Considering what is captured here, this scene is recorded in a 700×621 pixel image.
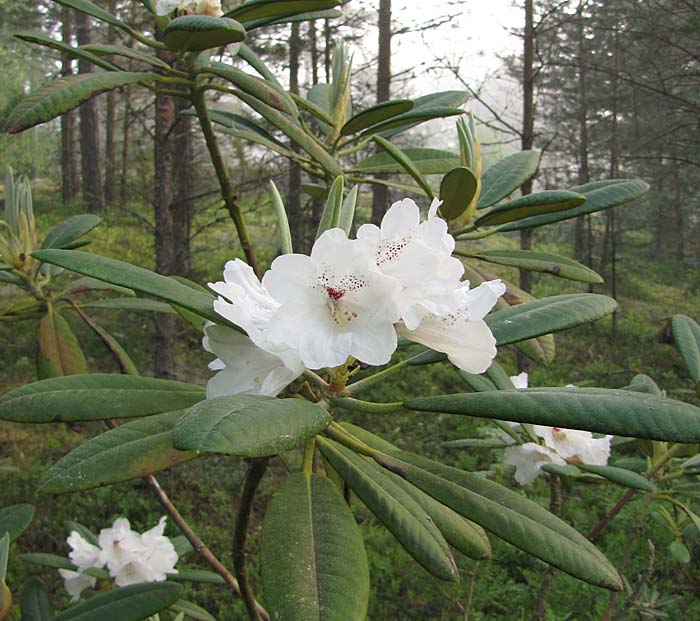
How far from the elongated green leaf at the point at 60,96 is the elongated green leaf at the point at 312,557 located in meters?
0.65

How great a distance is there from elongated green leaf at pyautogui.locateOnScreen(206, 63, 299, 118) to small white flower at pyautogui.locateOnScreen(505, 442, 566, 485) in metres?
0.79

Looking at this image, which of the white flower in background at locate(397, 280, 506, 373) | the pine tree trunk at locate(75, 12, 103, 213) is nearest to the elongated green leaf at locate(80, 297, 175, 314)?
the white flower in background at locate(397, 280, 506, 373)

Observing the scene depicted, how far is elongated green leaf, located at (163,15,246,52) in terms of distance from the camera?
2.86 feet

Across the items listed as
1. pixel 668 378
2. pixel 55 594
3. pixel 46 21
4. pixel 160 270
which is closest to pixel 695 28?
pixel 668 378

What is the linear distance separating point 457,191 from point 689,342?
58 cm

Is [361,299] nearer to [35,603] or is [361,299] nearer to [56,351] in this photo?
[56,351]

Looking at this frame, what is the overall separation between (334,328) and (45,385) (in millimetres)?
343

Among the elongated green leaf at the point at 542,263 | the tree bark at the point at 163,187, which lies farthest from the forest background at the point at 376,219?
the elongated green leaf at the point at 542,263

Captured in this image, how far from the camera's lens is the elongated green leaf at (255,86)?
1.04 meters

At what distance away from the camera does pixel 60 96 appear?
3.22 ft

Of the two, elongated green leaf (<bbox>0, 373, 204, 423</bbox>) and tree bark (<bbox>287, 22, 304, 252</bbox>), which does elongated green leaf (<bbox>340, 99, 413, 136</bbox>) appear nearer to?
elongated green leaf (<bbox>0, 373, 204, 423</bbox>)

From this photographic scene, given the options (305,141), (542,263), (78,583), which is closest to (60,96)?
(305,141)

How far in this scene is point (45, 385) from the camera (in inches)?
28.2

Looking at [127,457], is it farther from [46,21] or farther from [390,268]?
[46,21]
